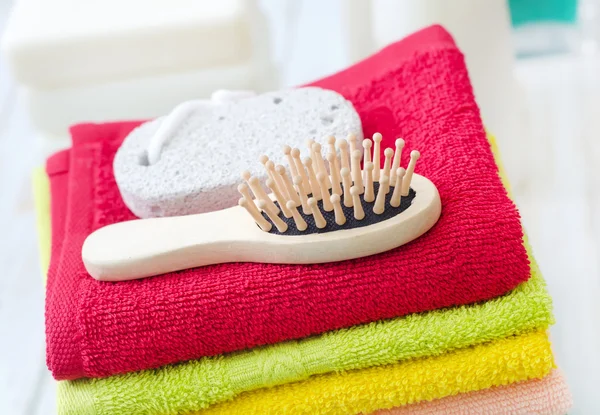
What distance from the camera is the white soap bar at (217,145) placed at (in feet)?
1.74

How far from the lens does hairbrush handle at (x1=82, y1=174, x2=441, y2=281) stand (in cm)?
47

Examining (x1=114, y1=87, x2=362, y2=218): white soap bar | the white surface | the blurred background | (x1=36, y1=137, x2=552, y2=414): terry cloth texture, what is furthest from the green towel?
the white surface

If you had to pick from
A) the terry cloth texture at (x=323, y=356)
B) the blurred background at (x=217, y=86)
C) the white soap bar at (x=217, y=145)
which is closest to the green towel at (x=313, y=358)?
the terry cloth texture at (x=323, y=356)

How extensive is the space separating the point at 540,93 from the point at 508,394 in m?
0.49

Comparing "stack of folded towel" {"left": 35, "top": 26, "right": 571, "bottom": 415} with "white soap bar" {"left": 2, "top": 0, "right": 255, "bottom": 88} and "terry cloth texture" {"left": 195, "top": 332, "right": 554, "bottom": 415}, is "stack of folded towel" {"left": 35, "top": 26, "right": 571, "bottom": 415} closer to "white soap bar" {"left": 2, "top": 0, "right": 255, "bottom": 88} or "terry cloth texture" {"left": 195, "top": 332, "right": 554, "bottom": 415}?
"terry cloth texture" {"left": 195, "top": 332, "right": 554, "bottom": 415}

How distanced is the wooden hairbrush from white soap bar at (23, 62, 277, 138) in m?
0.38

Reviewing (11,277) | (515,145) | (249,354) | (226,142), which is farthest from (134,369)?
(515,145)

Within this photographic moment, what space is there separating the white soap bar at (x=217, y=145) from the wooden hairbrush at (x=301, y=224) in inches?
1.4

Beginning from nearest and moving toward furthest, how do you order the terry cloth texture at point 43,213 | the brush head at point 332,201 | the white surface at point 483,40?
the brush head at point 332,201 → the terry cloth texture at point 43,213 → the white surface at point 483,40

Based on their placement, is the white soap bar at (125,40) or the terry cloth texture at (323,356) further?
the white soap bar at (125,40)

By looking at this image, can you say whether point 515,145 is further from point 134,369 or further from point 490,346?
point 134,369

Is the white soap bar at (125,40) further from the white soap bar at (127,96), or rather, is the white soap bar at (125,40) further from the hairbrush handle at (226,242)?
the hairbrush handle at (226,242)

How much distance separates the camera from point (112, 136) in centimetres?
64

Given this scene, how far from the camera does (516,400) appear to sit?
50cm
